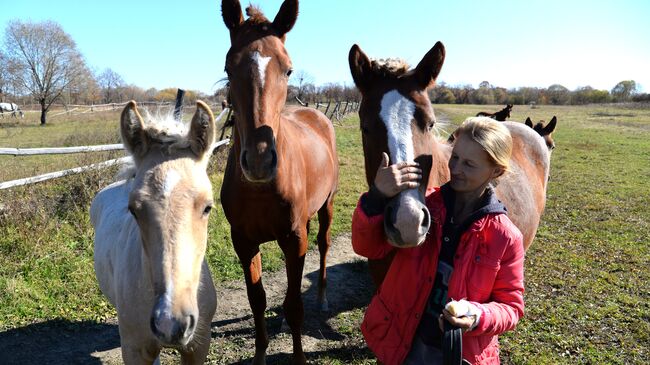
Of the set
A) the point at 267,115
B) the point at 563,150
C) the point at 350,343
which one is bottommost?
the point at 350,343

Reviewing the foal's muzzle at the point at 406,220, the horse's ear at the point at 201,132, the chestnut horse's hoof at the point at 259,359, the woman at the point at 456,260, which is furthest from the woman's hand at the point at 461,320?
the chestnut horse's hoof at the point at 259,359

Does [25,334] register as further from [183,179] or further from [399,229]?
[399,229]

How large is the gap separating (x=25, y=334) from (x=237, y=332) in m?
2.00

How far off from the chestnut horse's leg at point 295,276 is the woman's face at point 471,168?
1613 millimetres

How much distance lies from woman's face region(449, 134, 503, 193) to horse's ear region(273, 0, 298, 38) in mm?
1700

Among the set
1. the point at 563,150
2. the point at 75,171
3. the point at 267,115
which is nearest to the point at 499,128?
the point at 267,115

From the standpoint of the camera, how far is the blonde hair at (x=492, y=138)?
5.71 feet

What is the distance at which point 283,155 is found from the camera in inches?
114

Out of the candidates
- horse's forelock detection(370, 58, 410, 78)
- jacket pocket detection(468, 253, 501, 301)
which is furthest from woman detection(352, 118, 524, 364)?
horse's forelock detection(370, 58, 410, 78)

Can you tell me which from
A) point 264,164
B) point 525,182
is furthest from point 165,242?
point 525,182

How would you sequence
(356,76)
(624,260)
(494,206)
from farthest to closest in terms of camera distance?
(624,260), (356,76), (494,206)

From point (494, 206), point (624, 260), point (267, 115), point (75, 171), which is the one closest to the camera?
point (494, 206)

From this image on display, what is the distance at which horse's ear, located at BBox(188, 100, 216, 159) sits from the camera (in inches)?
77.9

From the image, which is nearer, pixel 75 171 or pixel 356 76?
pixel 356 76
